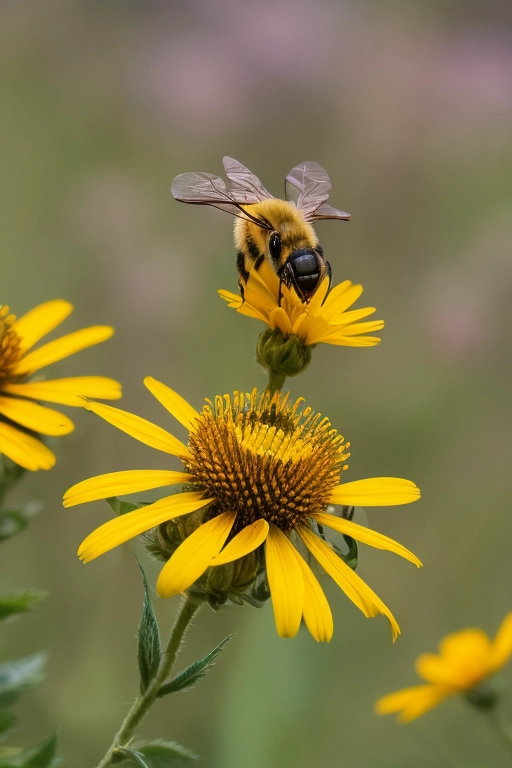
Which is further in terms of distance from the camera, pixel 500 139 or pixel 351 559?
pixel 500 139

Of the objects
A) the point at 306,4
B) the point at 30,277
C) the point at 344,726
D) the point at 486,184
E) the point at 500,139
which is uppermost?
the point at 306,4

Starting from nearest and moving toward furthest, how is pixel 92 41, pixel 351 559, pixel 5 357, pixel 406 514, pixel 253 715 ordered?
1. pixel 351 559
2. pixel 5 357
3. pixel 253 715
4. pixel 406 514
5. pixel 92 41

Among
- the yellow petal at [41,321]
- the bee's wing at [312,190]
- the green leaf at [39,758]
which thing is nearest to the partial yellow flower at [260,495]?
the green leaf at [39,758]

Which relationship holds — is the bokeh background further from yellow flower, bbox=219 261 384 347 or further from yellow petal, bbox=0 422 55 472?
yellow petal, bbox=0 422 55 472

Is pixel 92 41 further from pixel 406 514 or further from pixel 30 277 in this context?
pixel 406 514

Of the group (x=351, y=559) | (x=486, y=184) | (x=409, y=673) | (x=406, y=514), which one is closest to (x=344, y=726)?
(x=409, y=673)

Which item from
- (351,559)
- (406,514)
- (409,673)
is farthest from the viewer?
(406,514)

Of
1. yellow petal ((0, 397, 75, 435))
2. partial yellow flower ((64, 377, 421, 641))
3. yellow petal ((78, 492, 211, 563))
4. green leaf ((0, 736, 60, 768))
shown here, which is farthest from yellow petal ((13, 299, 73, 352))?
green leaf ((0, 736, 60, 768))
